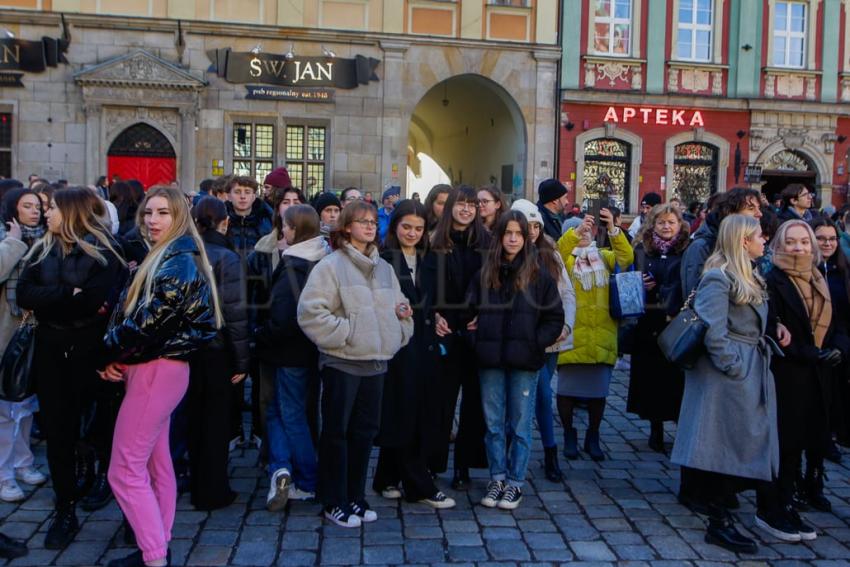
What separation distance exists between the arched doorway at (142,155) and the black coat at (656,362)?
14.3m

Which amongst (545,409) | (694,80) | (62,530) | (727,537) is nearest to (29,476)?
(62,530)

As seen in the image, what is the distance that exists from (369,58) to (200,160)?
439 cm

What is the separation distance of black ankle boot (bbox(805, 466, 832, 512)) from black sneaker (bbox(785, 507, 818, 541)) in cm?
53

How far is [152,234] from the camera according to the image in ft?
14.7

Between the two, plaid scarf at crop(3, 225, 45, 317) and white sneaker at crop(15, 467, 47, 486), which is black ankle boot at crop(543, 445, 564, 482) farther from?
plaid scarf at crop(3, 225, 45, 317)

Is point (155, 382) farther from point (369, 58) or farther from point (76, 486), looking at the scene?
point (369, 58)

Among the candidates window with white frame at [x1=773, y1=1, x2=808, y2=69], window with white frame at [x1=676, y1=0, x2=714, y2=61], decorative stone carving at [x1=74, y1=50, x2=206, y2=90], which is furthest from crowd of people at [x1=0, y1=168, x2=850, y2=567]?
window with white frame at [x1=773, y1=1, x2=808, y2=69]

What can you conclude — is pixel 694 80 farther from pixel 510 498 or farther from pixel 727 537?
pixel 727 537

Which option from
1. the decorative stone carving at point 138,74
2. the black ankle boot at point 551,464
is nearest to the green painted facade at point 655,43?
the decorative stone carving at point 138,74

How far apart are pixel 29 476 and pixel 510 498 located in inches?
128

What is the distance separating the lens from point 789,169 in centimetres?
2220

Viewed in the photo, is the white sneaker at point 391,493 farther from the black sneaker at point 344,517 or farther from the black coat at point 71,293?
the black coat at point 71,293

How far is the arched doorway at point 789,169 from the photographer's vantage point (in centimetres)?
2211

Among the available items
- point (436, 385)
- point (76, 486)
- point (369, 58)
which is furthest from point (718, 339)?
point (369, 58)
